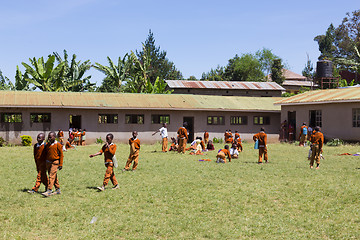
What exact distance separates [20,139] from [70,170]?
51.6 ft

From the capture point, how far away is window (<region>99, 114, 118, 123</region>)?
106ft

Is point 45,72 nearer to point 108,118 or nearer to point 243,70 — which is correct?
point 108,118

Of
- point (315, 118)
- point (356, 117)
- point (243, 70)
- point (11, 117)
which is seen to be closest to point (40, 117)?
point (11, 117)

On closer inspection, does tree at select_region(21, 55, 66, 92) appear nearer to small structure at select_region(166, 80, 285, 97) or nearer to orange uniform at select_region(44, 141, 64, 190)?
small structure at select_region(166, 80, 285, 97)

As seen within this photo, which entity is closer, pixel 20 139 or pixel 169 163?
pixel 169 163

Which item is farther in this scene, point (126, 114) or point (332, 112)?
point (126, 114)

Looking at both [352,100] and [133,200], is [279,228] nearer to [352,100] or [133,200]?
[133,200]

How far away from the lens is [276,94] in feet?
177

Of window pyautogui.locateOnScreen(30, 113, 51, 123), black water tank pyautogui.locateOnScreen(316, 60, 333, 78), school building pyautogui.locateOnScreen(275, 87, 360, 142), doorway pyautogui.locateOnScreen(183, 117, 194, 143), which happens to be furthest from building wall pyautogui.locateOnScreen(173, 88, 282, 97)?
window pyautogui.locateOnScreen(30, 113, 51, 123)

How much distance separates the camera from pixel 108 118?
3241 centimetres

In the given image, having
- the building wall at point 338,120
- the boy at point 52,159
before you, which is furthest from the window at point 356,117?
the boy at point 52,159

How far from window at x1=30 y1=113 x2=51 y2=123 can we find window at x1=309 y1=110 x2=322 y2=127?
20397 mm

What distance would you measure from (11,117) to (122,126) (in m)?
8.27

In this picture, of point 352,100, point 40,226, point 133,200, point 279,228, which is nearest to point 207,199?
point 133,200
